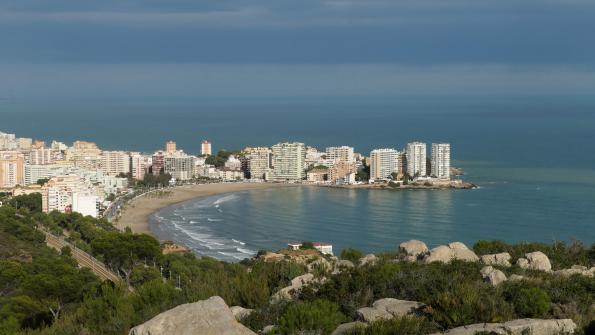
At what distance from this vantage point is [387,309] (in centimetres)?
454

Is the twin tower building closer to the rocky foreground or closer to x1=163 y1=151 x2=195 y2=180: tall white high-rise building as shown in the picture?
x1=163 y1=151 x2=195 y2=180: tall white high-rise building

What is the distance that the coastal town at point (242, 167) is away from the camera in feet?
117

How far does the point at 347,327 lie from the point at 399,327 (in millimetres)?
344

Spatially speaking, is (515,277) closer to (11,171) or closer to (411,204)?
(411,204)

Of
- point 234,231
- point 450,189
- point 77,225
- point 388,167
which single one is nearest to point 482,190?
point 450,189

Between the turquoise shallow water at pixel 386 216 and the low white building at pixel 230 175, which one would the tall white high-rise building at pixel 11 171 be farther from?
the low white building at pixel 230 175

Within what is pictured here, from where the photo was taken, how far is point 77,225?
21453 mm

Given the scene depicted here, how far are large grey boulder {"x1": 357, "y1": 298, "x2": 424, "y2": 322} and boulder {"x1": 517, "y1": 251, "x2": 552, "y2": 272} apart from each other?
87.0 inches

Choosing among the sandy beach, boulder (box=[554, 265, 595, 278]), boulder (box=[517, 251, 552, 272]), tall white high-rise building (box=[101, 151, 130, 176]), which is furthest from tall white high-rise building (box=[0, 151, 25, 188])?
boulder (box=[554, 265, 595, 278])

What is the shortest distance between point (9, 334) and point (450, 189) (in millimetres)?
29801

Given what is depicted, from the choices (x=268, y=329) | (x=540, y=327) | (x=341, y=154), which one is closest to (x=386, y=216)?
(x=341, y=154)

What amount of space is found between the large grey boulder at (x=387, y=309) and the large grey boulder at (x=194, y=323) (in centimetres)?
67

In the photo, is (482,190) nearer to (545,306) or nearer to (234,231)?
(234,231)

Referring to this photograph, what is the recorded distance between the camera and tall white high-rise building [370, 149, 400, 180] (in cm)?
3853
